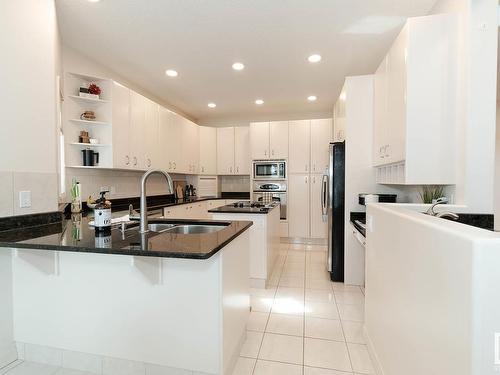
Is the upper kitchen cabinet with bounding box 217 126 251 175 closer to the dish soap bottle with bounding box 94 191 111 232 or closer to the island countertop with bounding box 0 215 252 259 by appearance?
the island countertop with bounding box 0 215 252 259

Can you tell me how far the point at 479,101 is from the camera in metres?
1.77

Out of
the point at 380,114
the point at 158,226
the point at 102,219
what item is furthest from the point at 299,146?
the point at 102,219

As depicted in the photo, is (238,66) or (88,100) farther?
(238,66)

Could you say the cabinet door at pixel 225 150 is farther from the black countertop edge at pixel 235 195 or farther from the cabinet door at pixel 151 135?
the cabinet door at pixel 151 135

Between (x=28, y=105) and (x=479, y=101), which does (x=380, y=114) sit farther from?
(x=28, y=105)

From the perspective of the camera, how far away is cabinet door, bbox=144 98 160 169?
12.2 feet

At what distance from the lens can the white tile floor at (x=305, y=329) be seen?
1.76 meters

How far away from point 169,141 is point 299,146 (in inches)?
96.2

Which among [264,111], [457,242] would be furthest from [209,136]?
[457,242]

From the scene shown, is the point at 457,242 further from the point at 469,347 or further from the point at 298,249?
the point at 298,249

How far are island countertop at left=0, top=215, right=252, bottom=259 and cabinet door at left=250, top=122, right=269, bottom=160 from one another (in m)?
3.62

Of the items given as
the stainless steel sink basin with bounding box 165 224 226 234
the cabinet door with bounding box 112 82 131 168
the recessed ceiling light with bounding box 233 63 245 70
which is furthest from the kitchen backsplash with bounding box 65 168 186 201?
the recessed ceiling light with bounding box 233 63 245 70

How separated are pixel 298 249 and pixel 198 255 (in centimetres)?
387

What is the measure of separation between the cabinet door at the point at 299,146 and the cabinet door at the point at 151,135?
2504mm
